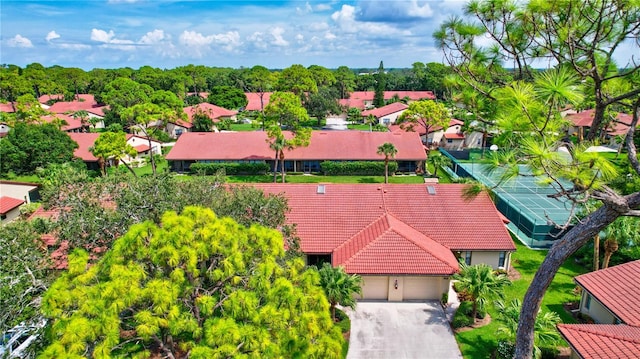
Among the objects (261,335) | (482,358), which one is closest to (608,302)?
(482,358)

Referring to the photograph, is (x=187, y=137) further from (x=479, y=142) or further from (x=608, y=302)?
(x=608, y=302)

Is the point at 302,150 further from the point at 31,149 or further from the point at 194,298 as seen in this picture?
the point at 194,298

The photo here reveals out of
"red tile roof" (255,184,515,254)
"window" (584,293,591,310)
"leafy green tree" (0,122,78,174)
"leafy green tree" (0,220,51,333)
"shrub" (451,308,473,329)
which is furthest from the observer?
"leafy green tree" (0,122,78,174)

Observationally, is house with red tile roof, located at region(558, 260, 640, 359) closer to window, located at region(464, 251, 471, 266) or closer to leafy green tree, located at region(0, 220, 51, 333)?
window, located at region(464, 251, 471, 266)

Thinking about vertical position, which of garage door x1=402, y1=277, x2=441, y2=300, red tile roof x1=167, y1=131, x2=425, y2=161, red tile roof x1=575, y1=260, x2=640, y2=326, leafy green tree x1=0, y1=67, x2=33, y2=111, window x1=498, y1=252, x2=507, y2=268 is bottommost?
garage door x1=402, y1=277, x2=441, y2=300

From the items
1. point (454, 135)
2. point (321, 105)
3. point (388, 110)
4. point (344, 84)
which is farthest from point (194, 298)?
point (344, 84)

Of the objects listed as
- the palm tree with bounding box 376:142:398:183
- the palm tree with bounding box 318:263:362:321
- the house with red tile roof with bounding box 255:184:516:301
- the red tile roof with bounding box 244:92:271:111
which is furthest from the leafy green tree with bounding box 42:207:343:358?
the red tile roof with bounding box 244:92:271:111

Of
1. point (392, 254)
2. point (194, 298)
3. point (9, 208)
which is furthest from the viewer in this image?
point (9, 208)
